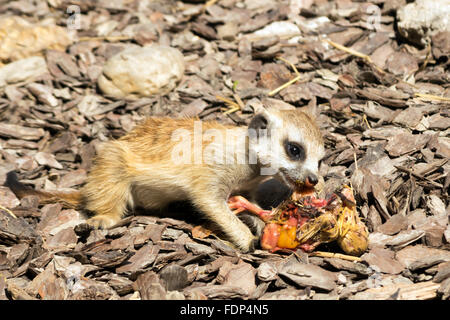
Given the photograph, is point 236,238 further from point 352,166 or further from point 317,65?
point 317,65

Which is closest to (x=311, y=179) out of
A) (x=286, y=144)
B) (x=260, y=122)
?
(x=286, y=144)

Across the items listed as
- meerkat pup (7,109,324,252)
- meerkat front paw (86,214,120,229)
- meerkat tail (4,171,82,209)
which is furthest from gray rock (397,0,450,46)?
meerkat tail (4,171,82,209)

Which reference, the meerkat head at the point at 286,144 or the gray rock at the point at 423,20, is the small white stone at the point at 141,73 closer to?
the meerkat head at the point at 286,144

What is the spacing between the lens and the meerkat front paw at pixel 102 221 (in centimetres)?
575

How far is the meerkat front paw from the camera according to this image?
5746 mm

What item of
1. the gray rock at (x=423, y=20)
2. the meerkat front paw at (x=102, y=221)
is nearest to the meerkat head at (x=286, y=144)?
the meerkat front paw at (x=102, y=221)

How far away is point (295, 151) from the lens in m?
5.31

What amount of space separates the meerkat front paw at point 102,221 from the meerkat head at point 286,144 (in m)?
1.79

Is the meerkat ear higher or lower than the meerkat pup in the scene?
higher

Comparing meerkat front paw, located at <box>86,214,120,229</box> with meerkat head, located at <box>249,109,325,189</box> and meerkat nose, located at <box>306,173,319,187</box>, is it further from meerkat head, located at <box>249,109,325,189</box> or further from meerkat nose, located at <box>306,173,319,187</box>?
meerkat nose, located at <box>306,173,319,187</box>

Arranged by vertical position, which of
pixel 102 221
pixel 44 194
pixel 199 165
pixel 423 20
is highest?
pixel 423 20

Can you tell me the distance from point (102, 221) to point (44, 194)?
77cm

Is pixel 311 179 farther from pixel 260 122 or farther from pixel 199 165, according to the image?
pixel 199 165

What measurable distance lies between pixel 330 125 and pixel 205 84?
2040 millimetres
